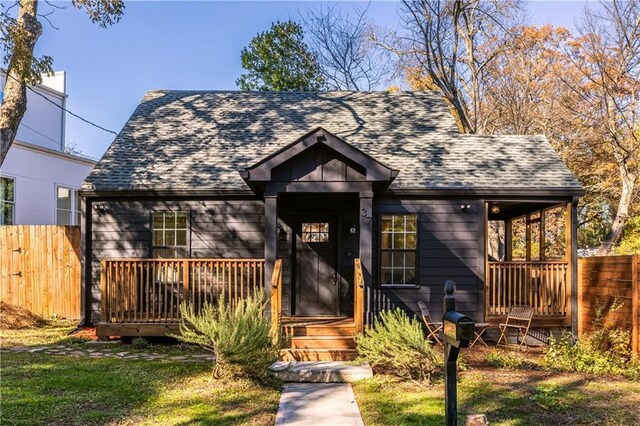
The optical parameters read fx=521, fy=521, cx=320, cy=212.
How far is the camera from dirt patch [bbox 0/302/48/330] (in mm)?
10531

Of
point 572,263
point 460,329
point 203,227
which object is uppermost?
point 203,227

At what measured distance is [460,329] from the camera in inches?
142

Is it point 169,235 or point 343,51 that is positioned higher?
point 343,51

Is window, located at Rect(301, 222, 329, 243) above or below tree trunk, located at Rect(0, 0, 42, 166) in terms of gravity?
below

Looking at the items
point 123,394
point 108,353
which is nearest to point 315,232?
point 108,353

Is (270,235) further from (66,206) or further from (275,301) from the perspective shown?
(66,206)

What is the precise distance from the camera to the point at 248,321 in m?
6.47

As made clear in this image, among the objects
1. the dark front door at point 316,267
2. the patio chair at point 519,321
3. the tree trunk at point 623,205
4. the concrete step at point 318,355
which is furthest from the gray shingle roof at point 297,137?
the tree trunk at point 623,205

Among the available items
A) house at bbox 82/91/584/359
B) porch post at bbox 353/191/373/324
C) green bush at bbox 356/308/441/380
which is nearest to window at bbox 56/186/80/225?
house at bbox 82/91/584/359

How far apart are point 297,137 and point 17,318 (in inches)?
277

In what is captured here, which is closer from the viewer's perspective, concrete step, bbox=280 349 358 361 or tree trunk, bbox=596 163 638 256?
concrete step, bbox=280 349 358 361

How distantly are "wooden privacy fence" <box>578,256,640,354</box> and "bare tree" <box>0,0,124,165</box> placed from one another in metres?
9.80

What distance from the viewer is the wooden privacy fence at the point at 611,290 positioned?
7977 millimetres

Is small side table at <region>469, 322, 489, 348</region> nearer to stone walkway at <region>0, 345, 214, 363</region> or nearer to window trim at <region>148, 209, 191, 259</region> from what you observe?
stone walkway at <region>0, 345, 214, 363</region>
